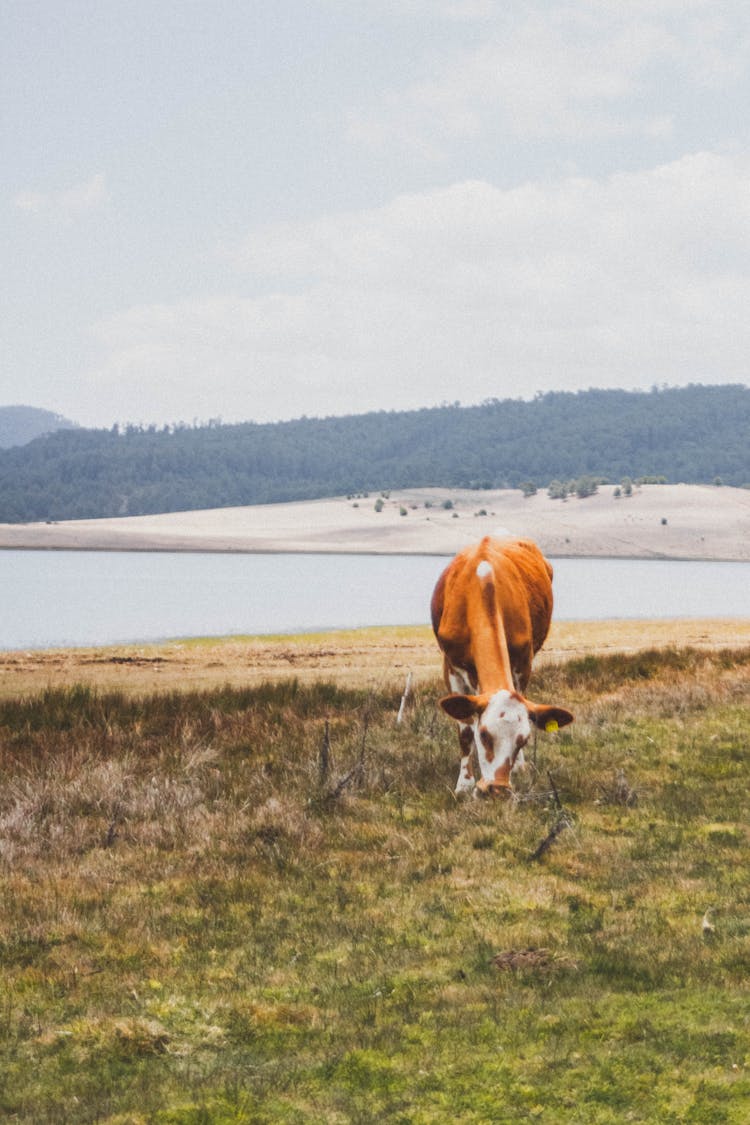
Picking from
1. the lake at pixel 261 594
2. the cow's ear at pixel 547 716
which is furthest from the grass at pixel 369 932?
the lake at pixel 261 594

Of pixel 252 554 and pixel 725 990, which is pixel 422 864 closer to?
pixel 725 990

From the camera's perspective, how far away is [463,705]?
11539mm

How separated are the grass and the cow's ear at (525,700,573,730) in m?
0.89

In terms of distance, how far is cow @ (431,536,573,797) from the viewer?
11.3 meters

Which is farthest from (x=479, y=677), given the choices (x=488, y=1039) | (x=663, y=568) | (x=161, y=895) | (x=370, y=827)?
(x=663, y=568)

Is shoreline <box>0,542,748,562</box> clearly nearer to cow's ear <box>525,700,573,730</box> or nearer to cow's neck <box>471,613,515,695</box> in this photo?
cow's neck <box>471,613,515,695</box>

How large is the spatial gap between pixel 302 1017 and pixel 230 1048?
1.71 ft

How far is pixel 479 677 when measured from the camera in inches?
479

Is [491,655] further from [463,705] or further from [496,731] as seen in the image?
[496,731]

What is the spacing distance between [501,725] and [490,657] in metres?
1.19

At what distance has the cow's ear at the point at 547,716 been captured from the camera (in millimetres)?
11383

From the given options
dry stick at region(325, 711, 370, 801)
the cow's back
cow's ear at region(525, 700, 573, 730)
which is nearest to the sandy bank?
the cow's back

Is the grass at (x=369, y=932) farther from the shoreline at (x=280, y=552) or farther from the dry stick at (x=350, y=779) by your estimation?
the shoreline at (x=280, y=552)

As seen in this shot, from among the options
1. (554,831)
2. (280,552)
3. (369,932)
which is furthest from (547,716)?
(280,552)
